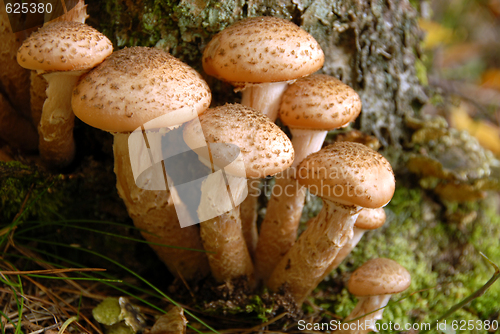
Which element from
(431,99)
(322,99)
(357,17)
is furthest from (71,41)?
(431,99)

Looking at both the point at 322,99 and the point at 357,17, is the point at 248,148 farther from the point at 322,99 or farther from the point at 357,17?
the point at 357,17

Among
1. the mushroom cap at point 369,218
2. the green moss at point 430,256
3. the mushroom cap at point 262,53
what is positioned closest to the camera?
the mushroom cap at point 262,53

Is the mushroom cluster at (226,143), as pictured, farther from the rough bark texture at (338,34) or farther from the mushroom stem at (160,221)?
the rough bark texture at (338,34)

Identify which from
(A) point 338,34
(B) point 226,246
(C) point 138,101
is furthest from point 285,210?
(A) point 338,34

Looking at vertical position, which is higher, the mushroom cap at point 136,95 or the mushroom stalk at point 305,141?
the mushroom cap at point 136,95

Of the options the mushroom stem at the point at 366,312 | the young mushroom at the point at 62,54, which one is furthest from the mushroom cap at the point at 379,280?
the young mushroom at the point at 62,54

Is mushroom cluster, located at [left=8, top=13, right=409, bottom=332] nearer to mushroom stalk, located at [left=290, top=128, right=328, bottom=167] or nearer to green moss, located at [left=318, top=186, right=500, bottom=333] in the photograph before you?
mushroom stalk, located at [left=290, top=128, right=328, bottom=167]
